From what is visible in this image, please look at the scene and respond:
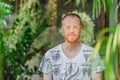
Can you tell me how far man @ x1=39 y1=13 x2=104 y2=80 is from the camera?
214cm

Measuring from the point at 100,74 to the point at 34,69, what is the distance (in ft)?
3.18

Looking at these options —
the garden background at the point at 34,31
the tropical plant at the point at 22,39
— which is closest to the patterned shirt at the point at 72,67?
the garden background at the point at 34,31

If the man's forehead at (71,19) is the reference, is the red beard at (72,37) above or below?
below

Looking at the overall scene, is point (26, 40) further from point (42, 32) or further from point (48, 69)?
point (48, 69)

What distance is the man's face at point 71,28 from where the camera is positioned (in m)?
2.13

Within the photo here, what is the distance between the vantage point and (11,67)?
291cm

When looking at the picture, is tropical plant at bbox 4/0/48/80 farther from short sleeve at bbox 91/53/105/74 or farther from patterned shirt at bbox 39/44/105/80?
short sleeve at bbox 91/53/105/74

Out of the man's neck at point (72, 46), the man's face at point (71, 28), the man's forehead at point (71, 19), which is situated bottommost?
the man's neck at point (72, 46)

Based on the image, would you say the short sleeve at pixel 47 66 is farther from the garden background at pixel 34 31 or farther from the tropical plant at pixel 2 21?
the garden background at pixel 34 31

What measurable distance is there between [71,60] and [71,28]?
19cm

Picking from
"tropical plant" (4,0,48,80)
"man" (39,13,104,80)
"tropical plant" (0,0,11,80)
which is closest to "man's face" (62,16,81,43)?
"man" (39,13,104,80)

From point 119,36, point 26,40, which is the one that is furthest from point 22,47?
point 119,36

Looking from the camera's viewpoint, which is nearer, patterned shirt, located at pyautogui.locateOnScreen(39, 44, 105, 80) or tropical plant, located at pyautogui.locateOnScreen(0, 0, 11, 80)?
patterned shirt, located at pyautogui.locateOnScreen(39, 44, 105, 80)

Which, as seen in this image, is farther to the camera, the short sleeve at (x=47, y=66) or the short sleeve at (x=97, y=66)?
the short sleeve at (x=47, y=66)
